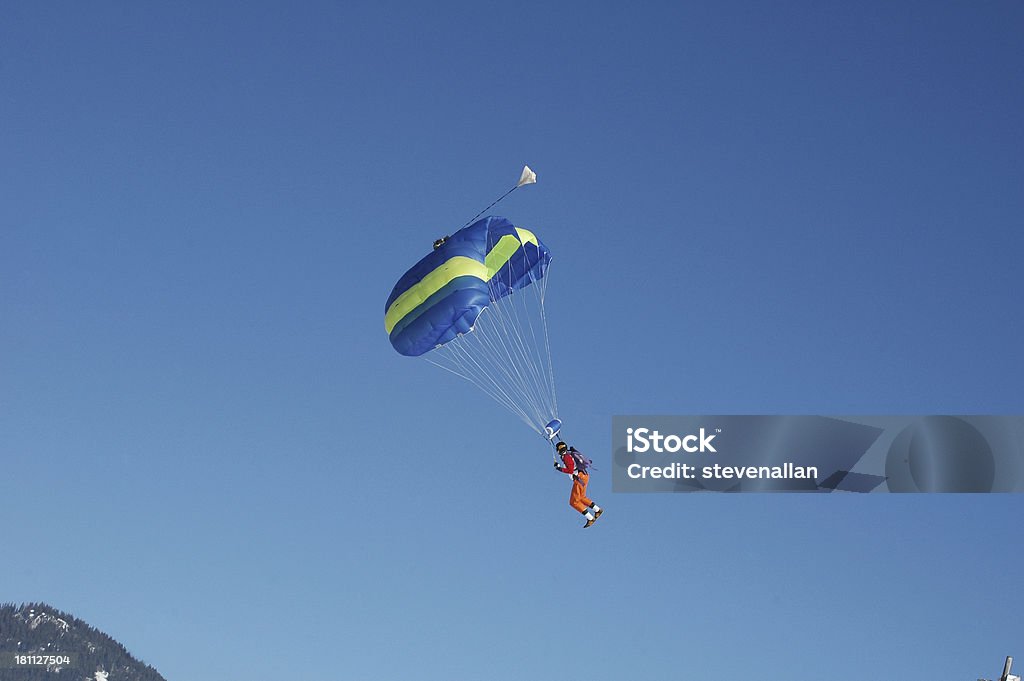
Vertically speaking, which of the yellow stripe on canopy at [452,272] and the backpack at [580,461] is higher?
the yellow stripe on canopy at [452,272]

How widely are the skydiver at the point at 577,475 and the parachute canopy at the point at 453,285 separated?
5.35 m

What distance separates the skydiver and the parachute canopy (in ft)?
17.6

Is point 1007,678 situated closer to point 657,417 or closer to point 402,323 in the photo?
point 657,417

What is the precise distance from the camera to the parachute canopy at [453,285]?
38031mm

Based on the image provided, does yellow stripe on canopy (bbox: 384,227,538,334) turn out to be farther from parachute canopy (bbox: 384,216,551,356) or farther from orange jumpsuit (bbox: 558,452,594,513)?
orange jumpsuit (bbox: 558,452,594,513)

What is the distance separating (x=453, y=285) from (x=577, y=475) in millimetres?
6594

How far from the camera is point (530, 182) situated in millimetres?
37562

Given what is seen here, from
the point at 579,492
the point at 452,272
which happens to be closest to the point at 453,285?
the point at 452,272

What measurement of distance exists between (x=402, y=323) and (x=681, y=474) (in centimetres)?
883

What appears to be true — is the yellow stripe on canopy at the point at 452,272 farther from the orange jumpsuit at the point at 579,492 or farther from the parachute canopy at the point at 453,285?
the orange jumpsuit at the point at 579,492

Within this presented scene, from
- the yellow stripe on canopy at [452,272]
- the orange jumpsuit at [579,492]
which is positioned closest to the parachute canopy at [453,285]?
the yellow stripe on canopy at [452,272]

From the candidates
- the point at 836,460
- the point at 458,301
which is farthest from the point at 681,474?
the point at 458,301

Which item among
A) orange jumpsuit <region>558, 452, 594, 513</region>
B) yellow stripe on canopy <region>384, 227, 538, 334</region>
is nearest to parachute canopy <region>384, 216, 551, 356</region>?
yellow stripe on canopy <region>384, 227, 538, 334</region>

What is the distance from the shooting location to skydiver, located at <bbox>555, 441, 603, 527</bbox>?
114 ft
